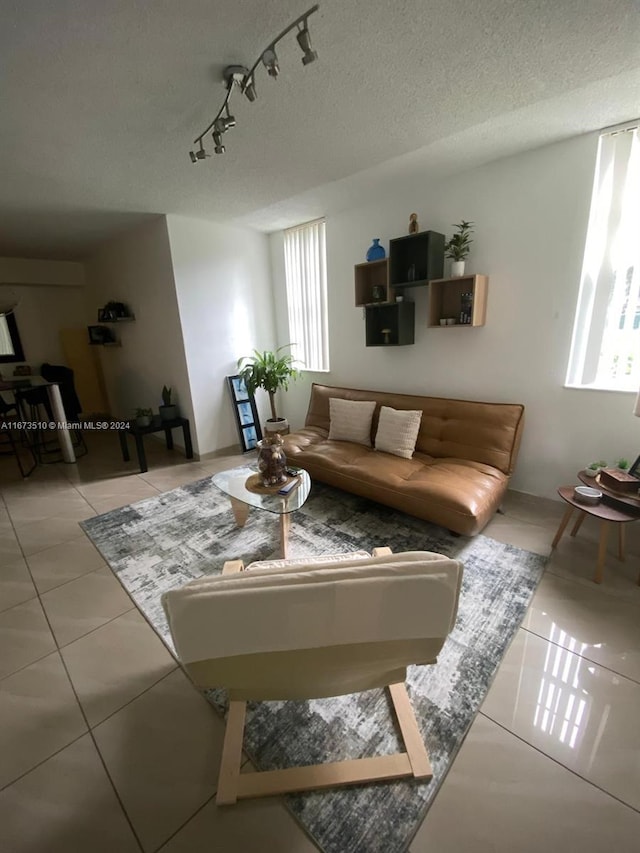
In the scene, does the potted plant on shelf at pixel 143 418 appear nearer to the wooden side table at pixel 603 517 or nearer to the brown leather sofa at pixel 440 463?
the brown leather sofa at pixel 440 463

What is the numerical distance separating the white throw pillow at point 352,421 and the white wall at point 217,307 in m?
1.54

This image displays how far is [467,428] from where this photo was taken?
2.73 m

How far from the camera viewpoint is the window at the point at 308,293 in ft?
12.8

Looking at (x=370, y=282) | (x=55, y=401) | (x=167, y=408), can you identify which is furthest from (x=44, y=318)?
(x=370, y=282)

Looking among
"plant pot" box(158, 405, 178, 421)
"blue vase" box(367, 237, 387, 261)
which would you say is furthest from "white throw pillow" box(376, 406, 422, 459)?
"plant pot" box(158, 405, 178, 421)

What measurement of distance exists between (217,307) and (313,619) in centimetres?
376

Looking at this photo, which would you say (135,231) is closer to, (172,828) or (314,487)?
(314,487)

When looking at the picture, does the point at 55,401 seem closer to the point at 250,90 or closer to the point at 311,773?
the point at 250,90

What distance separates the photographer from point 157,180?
2.57 meters

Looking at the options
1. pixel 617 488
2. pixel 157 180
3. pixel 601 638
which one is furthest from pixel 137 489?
pixel 617 488

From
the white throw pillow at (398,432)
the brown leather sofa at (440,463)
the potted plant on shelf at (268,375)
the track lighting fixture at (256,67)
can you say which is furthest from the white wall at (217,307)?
the white throw pillow at (398,432)

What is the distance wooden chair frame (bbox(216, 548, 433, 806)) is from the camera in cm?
108

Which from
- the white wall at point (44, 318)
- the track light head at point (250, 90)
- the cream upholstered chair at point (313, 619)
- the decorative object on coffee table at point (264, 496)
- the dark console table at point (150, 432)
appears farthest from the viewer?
the white wall at point (44, 318)

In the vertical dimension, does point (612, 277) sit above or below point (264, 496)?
above
